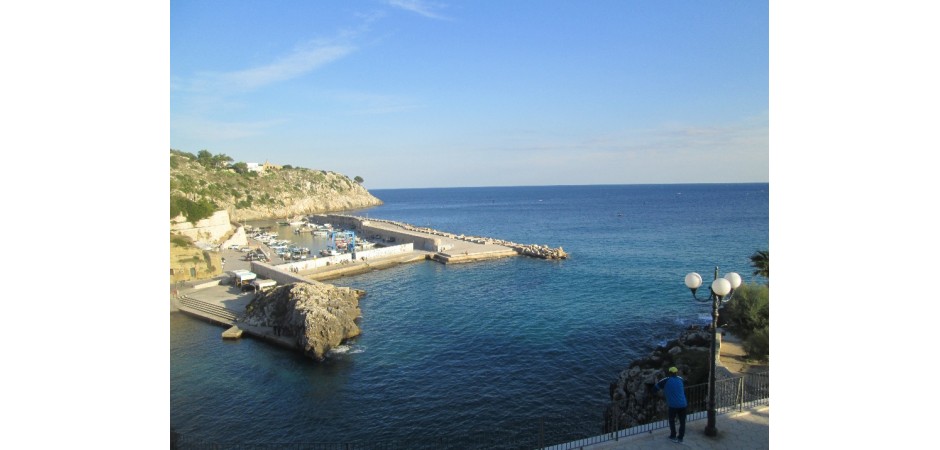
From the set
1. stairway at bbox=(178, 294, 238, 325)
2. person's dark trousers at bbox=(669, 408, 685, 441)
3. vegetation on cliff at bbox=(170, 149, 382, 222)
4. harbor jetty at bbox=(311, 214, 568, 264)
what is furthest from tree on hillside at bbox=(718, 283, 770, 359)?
vegetation on cliff at bbox=(170, 149, 382, 222)

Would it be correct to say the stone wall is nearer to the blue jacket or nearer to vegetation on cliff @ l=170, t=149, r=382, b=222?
vegetation on cliff @ l=170, t=149, r=382, b=222

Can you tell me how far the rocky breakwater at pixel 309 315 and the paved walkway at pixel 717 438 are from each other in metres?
11.9

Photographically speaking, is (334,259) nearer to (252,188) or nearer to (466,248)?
(466,248)

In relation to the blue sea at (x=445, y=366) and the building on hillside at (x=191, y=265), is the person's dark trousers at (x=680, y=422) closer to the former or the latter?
the blue sea at (x=445, y=366)

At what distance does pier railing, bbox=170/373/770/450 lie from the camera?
883 centimetres

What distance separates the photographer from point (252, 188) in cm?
7662

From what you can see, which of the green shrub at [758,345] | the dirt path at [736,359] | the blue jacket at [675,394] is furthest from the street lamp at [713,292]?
the green shrub at [758,345]

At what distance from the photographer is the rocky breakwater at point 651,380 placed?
1109 centimetres

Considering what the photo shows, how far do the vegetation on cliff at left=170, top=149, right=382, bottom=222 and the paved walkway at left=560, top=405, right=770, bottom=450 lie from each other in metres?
39.3
